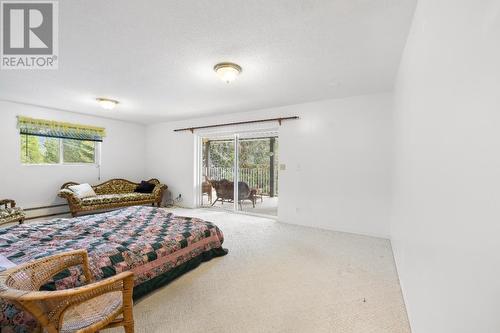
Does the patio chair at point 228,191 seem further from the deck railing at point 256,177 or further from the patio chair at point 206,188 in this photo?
the patio chair at point 206,188

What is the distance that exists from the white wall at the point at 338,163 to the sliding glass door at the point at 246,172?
525 millimetres

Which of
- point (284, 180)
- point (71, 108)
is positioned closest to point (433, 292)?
point (284, 180)

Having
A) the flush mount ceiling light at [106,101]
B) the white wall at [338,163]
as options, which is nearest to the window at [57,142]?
the flush mount ceiling light at [106,101]

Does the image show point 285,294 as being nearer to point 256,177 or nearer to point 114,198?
point 256,177

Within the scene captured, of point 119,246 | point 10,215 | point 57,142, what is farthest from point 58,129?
point 119,246

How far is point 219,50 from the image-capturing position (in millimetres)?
2414

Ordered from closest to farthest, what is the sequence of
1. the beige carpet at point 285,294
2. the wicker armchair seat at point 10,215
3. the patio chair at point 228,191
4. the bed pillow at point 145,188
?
the beige carpet at point 285,294 → the wicker armchair seat at point 10,215 → the patio chair at point 228,191 → the bed pillow at point 145,188

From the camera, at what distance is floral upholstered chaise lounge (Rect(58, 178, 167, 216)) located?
465 cm

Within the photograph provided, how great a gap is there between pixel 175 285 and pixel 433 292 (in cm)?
213

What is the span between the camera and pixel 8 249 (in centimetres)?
196

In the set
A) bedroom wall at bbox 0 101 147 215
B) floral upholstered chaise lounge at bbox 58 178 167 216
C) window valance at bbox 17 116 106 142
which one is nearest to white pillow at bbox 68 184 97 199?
floral upholstered chaise lounge at bbox 58 178 167 216

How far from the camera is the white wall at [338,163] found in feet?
12.4

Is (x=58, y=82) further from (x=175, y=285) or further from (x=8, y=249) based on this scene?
(x=175, y=285)

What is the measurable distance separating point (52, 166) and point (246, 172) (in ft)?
14.3
